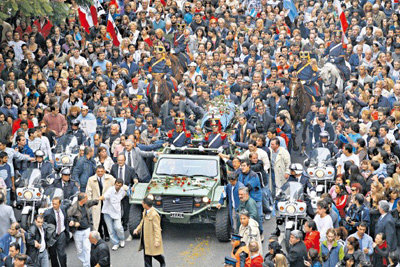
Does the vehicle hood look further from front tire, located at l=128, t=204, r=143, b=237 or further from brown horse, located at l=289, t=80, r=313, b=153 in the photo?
brown horse, located at l=289, t=80, r=313, b=153

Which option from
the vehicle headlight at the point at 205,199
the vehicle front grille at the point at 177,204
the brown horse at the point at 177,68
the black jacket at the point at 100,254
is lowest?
the black jacket at the point at 100,254

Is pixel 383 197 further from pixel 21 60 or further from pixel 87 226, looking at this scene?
pixel 21 60

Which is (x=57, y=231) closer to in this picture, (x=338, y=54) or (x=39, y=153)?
(x=39, y=153)

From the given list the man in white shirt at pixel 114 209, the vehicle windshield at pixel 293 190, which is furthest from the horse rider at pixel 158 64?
the vehicle windshield at pixel 293 190

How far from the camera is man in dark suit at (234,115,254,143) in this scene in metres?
24.3

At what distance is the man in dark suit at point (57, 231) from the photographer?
62.8 ft

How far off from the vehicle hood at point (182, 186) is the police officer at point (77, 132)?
2.72 metres

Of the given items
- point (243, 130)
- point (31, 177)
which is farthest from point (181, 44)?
point (31, 177)

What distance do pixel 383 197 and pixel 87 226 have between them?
597cm

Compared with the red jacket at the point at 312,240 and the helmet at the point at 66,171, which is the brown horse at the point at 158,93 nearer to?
the helmet at the point at 66,171

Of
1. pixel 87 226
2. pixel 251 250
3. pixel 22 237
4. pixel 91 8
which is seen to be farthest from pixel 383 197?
pixel 91 8

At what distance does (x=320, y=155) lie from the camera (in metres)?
21.7

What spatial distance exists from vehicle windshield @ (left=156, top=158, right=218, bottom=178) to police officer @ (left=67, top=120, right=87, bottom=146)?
2.48 meters

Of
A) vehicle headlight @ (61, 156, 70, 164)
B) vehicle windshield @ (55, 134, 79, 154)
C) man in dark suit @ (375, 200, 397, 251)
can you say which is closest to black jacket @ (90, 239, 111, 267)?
vehicle headlight @ (61, 156, 70, 164)
